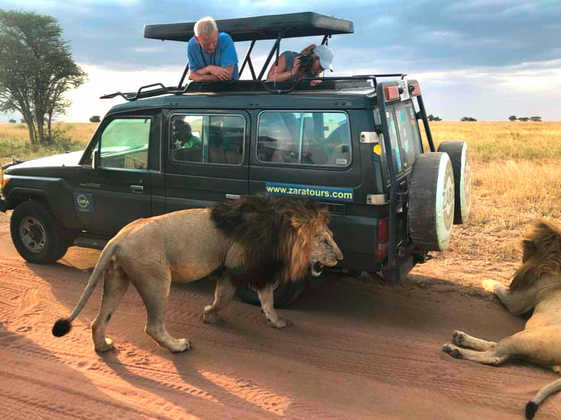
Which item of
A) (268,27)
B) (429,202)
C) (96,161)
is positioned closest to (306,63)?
(268,27)

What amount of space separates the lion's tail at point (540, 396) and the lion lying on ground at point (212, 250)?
1731mm

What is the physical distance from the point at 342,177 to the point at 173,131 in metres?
1.96

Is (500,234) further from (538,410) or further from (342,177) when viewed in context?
(538,410)

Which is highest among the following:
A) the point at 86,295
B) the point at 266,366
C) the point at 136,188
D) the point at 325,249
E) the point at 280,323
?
the point at 136,188

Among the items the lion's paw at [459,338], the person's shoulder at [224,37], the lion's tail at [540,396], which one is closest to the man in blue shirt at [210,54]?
the person's shoulder at [224,37]

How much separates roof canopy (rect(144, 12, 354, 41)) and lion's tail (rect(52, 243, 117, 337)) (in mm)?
2887

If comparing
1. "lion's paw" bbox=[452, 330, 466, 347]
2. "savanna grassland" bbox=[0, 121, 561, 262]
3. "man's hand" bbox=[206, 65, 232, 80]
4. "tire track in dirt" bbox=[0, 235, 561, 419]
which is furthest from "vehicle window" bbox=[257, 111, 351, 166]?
"savanna grassland" bbox=[0, 121, 561, 262]

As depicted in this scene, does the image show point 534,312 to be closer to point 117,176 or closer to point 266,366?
point 266,366

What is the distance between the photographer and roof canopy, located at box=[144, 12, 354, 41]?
5.52 meters

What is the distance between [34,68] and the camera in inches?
1021

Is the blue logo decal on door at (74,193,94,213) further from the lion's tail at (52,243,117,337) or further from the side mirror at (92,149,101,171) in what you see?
the lion's tail at (52,243,117,337)

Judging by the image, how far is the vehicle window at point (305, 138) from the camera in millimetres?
4785

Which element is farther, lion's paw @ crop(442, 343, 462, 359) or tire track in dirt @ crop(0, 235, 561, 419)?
lion's paw @ crop(442, 343, 462, 359)

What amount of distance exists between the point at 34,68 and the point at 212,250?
2519 cm
